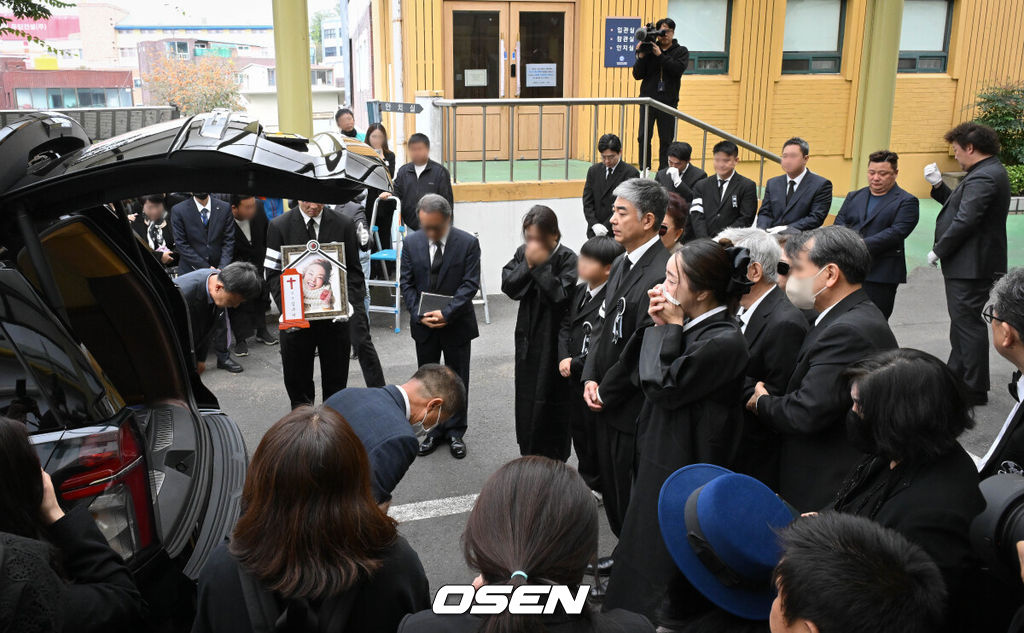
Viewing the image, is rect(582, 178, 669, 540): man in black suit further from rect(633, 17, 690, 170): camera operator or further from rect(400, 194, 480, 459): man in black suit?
rect(633, 17, 690, 170): camera operator

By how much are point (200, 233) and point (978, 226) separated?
22.6 feet

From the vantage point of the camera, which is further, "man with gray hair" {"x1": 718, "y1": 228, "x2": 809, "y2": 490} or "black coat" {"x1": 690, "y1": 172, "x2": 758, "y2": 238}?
"black coat" {"x1": 690, "y1": 172, "x2": 758, "y2": 238}

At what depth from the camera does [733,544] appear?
2.02m

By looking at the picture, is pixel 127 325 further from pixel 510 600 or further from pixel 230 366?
pixel 230 366

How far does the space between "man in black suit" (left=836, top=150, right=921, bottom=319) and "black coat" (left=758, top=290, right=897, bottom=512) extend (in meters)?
3.66

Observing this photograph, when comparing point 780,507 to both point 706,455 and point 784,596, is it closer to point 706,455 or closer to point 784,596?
point 784,596

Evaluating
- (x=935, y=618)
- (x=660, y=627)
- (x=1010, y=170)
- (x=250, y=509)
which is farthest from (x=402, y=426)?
(x=1010, y=170)

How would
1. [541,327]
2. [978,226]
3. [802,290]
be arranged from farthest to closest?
[978,226]
[541,327]
[802,290]

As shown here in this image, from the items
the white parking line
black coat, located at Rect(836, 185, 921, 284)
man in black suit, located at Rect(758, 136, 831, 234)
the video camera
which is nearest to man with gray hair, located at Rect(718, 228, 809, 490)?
the white parking line

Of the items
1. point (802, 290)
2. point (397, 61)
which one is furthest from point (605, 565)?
point (397, 61)

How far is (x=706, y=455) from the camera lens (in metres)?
3.23

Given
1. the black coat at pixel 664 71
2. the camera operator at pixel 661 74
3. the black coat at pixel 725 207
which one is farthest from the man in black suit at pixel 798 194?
the black coat at pixel 664 71

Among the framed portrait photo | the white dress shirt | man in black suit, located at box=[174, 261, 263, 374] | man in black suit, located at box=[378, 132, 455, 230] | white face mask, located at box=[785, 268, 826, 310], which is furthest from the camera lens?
man in black suit, located at box=[378, 132, 455, 230]

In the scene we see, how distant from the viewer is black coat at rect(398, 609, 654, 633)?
61.9 inches
